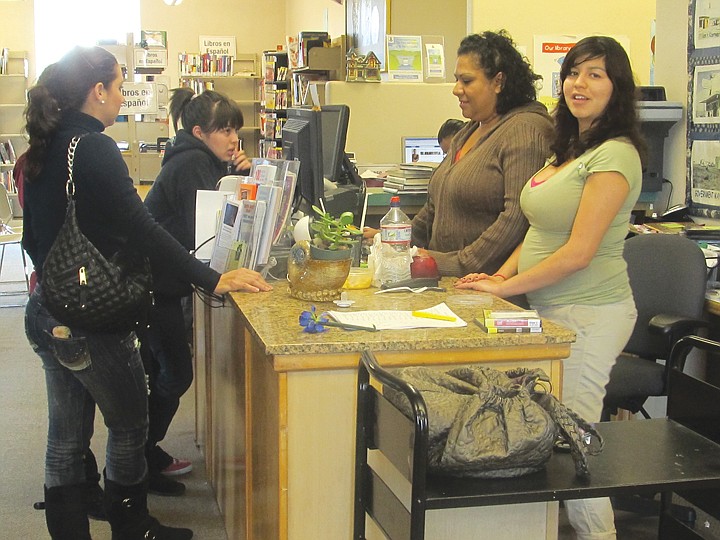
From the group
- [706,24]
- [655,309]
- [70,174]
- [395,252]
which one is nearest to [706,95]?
[706,24]

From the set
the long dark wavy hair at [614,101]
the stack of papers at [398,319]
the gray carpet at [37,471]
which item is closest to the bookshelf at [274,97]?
the gray carpet at [37,471]

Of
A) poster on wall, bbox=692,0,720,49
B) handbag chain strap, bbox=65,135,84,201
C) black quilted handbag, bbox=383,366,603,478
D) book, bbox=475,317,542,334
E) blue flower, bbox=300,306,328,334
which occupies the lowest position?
black quilted handbag, bbox=383,366,603,478

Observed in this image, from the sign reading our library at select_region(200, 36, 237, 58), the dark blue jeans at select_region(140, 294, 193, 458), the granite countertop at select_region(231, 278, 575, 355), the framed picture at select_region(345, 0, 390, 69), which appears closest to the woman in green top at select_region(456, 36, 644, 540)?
the granite countertop at select_region(231, 278, 575, 355)

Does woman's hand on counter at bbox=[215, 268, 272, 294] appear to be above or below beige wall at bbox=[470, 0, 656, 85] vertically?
below

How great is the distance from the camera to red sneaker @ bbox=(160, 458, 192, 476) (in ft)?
11.1

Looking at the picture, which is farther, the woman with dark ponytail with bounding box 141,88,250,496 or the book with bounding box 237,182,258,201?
the woman with dark ponytail with bounding box 141,88,250,496

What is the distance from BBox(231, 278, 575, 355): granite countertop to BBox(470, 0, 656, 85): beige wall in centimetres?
304

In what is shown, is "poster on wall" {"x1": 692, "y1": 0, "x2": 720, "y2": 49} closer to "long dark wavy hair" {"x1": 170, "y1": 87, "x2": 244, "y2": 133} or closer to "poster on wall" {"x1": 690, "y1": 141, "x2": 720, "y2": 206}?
"poster on wall" {"x1": 690, "y1": 141, "x2": 720, "y2": 206}

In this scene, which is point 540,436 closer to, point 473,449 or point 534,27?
point 473,449

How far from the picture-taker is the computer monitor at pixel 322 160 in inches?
109

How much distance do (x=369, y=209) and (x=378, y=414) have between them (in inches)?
112

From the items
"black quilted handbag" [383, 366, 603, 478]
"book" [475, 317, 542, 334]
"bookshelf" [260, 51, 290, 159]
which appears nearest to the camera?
"black quilted handbag" [383, 366, 603, 478]

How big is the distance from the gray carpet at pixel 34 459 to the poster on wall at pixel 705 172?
7.21 feet

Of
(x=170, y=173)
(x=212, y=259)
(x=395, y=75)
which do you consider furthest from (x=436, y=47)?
(x=212, y=259)
